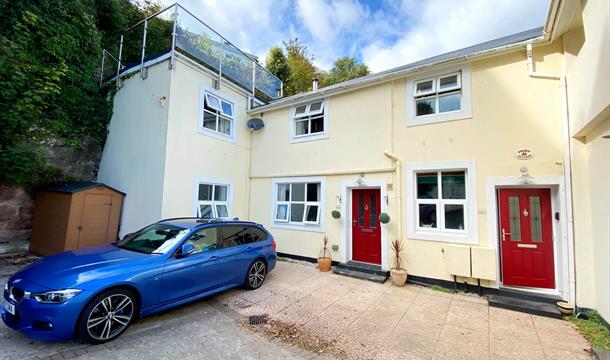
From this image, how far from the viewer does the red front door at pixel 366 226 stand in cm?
691

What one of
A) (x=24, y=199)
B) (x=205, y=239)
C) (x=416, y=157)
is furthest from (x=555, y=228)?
(x=24, y=199)

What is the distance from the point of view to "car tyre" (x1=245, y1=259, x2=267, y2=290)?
5289 millimetres

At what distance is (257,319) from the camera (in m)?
4.14

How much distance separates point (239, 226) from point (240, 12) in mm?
6880

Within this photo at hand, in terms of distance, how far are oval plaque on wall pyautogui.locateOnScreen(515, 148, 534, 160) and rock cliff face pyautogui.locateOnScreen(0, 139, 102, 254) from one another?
12.2 metres

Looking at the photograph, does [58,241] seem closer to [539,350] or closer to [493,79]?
[539,350]

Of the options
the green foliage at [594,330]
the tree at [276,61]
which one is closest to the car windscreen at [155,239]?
the green foliage at [594,330]

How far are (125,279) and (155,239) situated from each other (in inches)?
41.8

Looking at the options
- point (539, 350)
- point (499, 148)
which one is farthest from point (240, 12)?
point (539, 350)

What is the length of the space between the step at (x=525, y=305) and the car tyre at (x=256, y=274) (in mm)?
4572

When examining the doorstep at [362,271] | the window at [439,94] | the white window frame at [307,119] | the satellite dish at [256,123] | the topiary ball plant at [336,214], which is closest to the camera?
the window at [439,94]

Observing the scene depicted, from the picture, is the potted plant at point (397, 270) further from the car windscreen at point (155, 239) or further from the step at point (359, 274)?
the car windscreen at point (155, 239)

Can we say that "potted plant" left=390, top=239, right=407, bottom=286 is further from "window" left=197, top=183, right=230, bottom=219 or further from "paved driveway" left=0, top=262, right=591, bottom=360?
"window" left=197, top=183, right=230, bottom=219

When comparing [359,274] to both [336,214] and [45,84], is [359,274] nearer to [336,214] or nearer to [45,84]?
[336,214]
